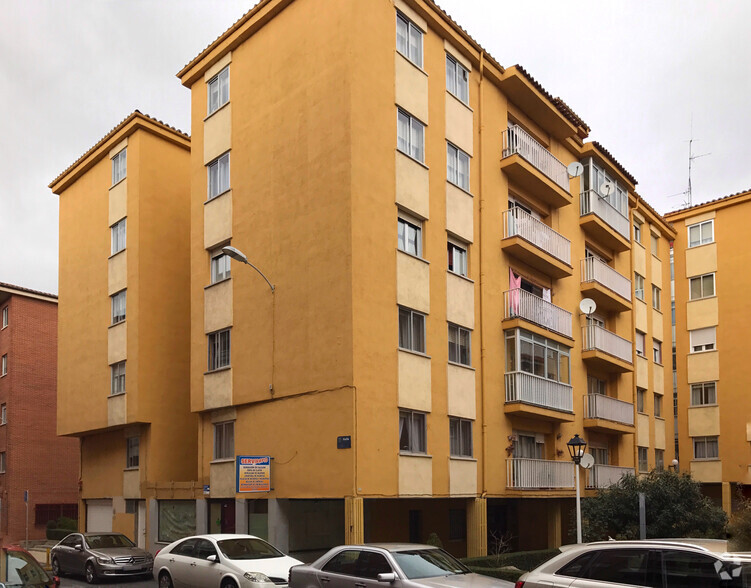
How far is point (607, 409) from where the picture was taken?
30375 millimetres

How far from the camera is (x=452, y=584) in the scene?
11.9m

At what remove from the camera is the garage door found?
1182 inches

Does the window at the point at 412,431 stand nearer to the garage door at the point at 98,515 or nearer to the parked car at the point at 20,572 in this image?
the parked car at the point at 20,572

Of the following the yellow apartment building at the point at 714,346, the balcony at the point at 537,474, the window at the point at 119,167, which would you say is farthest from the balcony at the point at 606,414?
the window at the point at 119,167

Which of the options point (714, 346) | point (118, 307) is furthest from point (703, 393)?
point (118, 307)

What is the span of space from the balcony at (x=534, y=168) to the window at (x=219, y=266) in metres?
9.20

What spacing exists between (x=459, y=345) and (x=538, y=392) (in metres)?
3.65

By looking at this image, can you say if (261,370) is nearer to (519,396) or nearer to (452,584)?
(519,396)

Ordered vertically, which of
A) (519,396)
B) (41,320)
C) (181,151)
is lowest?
(519,396)

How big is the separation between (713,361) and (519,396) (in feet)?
60.6

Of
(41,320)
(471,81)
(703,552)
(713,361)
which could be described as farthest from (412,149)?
(41,320)

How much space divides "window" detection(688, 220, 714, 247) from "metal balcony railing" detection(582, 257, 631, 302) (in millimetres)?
9655

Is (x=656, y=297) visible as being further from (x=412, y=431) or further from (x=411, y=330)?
(x=412, y=431)

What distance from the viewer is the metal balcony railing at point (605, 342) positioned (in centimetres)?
3020
